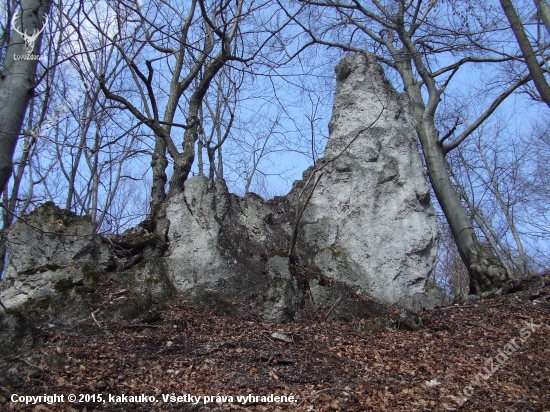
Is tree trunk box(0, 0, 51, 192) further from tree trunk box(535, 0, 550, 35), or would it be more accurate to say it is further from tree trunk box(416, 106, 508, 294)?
tree trunk box(416, 106, 508, 294)

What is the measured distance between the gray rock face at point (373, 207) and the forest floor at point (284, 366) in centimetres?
122

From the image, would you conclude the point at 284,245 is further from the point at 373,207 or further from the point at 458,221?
the point at 458,221

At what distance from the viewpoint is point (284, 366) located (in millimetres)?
4484

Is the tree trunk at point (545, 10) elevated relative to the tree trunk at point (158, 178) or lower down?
elevated

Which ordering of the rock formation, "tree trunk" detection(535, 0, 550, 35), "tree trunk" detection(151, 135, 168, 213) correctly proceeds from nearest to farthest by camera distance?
1. "tree trunk" detection(535, 0, 550, 35)
2. the rock formation
3. "tree trunk" detection(151, 135, 168, 213)

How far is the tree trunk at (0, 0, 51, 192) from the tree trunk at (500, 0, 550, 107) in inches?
221

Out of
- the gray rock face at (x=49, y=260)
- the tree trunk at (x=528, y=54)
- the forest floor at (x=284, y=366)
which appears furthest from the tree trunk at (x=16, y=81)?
the tree trunk at (x=528, y=54)

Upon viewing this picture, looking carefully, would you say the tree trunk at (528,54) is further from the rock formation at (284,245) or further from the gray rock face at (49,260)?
the gray rock face at (49,260)

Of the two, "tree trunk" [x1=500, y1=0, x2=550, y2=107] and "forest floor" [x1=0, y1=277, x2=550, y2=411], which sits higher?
"tree trunk" [x1=500, y1=0, x2=550, y2=107]

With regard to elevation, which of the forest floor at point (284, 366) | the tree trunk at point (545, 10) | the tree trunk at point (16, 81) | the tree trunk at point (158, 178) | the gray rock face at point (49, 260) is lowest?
the forest floor at point (284, 366)

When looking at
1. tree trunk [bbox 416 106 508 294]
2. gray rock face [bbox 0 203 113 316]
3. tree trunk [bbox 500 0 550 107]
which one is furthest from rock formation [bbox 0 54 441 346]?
tree trunk [bbox 500 0 550 107]

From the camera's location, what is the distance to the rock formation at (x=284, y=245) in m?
6.00

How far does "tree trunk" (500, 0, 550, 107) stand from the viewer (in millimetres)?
5898

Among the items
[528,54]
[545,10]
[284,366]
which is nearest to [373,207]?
[528,54]
